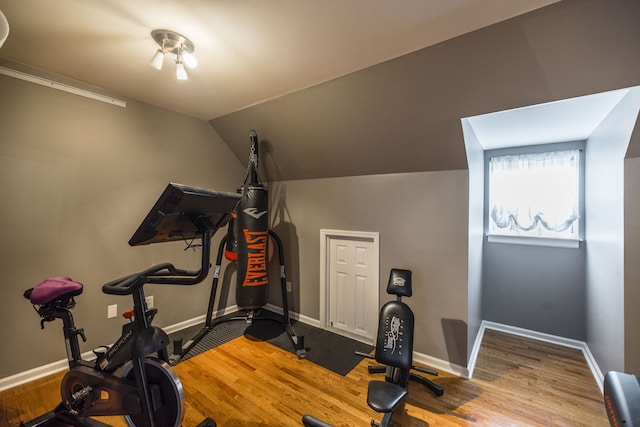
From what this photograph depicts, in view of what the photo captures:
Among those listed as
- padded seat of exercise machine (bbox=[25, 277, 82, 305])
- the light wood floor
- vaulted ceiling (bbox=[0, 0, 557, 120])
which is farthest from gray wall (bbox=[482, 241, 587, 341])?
padded seat of exercise machine (bbox=[25, 277, 82, 305])

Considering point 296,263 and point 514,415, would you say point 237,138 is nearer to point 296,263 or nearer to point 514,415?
point 296,263

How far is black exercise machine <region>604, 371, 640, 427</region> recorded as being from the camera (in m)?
→ 0.92

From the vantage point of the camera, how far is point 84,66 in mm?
2158

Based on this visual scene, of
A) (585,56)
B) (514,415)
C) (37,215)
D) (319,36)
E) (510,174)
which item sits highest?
(319,36)

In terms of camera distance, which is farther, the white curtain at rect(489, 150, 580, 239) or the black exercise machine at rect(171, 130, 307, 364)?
the white curtain at rect(489, 150, 580, 239)

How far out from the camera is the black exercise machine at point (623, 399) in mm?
915

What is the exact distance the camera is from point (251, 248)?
2.96 m

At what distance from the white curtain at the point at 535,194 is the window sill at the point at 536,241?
0.06 m

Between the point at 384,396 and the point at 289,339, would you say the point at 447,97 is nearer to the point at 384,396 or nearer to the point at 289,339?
the point at 384,396

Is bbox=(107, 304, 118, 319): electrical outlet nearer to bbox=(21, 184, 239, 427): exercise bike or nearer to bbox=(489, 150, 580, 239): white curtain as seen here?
bbox=(21, 184, 239, 427): exercise bike

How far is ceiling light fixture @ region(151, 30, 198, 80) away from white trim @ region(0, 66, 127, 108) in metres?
1.21

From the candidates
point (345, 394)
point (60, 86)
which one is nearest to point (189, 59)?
point (60, 86)

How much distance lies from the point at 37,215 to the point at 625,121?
466 centimetres

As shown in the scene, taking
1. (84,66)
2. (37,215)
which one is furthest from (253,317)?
→ (84,66)
